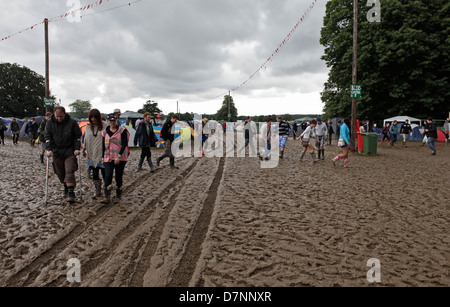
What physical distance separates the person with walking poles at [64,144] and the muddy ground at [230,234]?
1.80ft

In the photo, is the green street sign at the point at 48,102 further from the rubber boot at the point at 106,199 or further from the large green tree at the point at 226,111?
the large green tree at the point at 226,111

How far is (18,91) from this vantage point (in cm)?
6569

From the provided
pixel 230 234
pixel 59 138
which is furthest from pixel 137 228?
pixel 59 138

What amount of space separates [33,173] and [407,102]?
2960 cm

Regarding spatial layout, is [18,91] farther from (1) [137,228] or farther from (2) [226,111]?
(1) [137,228]

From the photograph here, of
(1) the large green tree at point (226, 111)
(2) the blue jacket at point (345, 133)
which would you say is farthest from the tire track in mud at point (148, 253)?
(1) the large green tree at point (226, 111)

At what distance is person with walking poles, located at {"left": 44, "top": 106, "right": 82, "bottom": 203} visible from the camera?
20.6ft

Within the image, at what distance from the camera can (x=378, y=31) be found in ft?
87.1

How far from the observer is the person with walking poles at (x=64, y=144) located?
6.27 meters

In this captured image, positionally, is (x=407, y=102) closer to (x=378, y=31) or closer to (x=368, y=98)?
(x=368, y=98)

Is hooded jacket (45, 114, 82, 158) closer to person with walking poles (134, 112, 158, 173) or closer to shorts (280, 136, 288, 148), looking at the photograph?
person with walking poles (134, 112, 158, 173)

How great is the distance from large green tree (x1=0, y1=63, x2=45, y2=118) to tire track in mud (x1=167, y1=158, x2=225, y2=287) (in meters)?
72.4

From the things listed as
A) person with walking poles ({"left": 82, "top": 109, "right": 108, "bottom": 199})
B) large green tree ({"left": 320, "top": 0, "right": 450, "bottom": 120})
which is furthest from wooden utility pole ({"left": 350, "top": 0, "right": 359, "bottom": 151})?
person with walking poles ({"left": 82, "top": 109, "right": 108, "bottom": 199})
